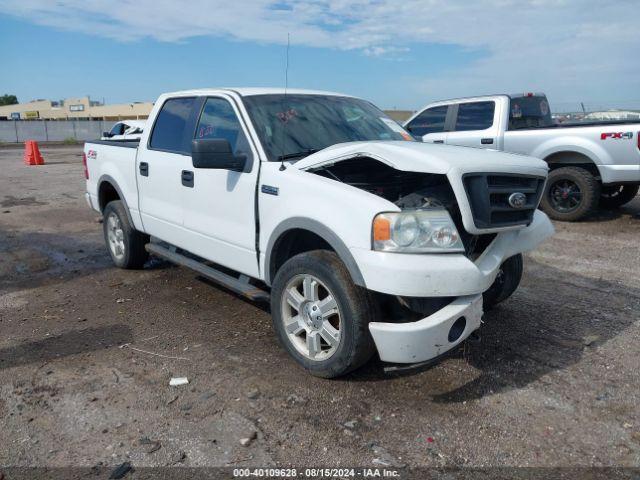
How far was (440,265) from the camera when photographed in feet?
10.1

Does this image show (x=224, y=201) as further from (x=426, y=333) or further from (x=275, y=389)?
(x=426, y=333)

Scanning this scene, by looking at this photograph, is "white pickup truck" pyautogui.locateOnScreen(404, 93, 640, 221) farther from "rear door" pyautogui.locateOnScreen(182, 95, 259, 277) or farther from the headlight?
the headlight

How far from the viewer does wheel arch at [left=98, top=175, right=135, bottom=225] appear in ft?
19.3

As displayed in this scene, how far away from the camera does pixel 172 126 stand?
517 centimetres

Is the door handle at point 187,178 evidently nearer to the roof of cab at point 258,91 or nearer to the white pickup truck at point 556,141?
the roof of cab at point 258,91

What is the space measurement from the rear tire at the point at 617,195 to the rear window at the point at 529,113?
1541 millimetres

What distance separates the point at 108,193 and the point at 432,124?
20.7 feet

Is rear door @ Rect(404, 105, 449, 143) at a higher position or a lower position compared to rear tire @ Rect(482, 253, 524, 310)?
higher

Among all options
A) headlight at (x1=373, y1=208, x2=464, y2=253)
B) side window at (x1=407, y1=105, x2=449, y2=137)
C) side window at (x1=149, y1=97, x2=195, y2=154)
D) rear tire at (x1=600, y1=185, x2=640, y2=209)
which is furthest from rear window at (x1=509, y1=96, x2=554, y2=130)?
headlight at (x1=373, y1=208, x2=464, y2=253)

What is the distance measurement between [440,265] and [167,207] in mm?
2910

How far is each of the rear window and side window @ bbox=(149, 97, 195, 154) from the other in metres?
6.18

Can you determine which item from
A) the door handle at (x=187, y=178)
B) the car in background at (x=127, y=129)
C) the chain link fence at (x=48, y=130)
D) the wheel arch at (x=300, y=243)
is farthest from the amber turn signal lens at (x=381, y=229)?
the chain link fence at (x=48, y=130)

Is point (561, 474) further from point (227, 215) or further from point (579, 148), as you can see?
point (579, 148)

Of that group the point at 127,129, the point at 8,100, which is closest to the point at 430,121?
the point at 127,129
